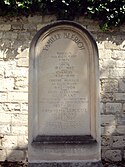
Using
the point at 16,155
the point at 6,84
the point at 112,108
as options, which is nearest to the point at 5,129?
the point at 16,155

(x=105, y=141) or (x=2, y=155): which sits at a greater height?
(x=105, y=141)

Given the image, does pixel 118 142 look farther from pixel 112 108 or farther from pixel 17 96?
pixel 17 96

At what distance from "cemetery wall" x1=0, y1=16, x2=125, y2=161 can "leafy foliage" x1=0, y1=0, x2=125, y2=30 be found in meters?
0.10

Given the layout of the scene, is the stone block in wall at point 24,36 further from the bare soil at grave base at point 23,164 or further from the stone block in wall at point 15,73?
the bare soil at grave base at point 23,164

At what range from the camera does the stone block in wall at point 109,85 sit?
4.73 m

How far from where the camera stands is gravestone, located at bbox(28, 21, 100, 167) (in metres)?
3.17

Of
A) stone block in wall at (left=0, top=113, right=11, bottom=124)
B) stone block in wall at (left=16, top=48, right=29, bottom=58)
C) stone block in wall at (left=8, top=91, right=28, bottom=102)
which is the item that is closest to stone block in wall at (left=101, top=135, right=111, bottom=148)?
stone block in wall at (left=8, top=91, right=28, bottom=102)

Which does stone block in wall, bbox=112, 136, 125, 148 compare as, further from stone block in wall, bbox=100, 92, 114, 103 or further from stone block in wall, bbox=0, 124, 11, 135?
stone block in wall, bbox=0, 124, 11, 135

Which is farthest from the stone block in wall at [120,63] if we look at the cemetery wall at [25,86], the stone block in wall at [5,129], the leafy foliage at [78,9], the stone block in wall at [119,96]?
the stone block in wall at [5,129]

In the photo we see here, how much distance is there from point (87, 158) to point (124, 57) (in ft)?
6.92

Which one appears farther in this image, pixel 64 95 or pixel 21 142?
pixel 21 142

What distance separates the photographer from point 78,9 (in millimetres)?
4727

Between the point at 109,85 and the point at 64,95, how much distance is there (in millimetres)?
1645

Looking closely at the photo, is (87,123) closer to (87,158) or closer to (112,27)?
(87,158)
